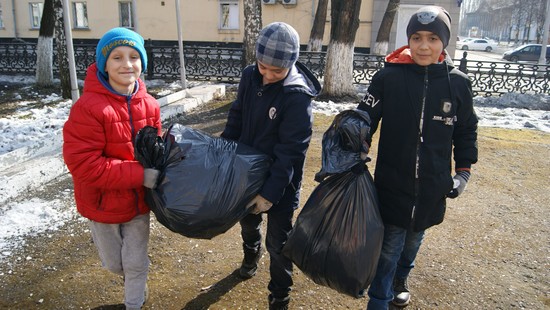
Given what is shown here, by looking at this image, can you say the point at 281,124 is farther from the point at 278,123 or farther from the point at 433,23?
the point at 433,23

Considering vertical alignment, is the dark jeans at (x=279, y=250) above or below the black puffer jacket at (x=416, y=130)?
below

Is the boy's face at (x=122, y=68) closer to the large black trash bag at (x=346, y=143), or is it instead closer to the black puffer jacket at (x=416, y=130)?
the large black trash bag at (x=346, y=143)

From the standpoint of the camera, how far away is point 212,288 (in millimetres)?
2564

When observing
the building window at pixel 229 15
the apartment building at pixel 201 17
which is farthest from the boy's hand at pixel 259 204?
the building window at pixel 229 15

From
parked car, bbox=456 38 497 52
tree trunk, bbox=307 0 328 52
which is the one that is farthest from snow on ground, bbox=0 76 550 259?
parked car, bbox=456 38 497 52

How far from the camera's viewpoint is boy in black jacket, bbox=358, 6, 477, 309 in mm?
1998

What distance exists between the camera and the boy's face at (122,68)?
188 cm

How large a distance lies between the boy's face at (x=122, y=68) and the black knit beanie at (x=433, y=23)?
1.27 meters

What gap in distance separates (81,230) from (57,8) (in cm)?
602

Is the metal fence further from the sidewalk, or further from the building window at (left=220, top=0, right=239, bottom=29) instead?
the building window at (left=220, top=0, right=239, bottom=29)

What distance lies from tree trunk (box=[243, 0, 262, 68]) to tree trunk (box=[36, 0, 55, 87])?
4.63 metres

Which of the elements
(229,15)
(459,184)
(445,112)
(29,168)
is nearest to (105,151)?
(445,112)

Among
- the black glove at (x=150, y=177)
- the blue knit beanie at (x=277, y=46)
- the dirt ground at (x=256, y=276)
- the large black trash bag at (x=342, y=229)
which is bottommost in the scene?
the dirt ground at (x=256, y=276)

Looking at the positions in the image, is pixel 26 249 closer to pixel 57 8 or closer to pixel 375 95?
pixel 375 95
